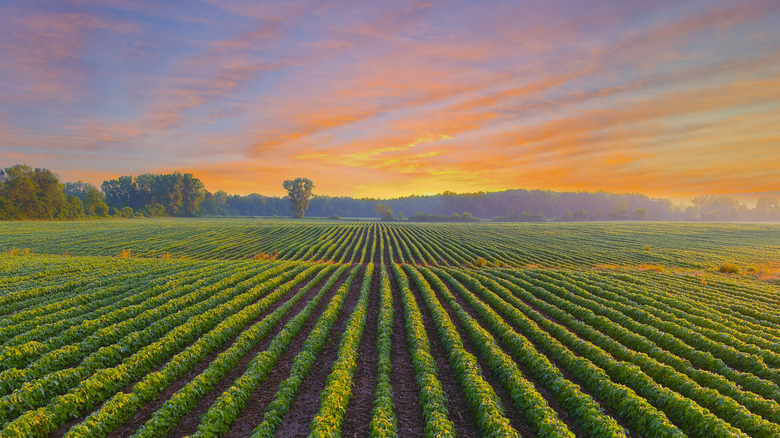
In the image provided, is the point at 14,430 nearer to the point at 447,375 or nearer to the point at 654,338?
the point at 447,375

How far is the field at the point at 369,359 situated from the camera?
8.09 metres

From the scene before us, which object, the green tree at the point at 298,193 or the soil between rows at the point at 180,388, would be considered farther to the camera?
the green tree at the point at 298,193

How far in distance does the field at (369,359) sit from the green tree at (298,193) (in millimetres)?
134043

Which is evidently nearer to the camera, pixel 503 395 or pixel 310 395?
pixel 310 395

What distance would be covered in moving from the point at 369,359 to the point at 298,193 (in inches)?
6016

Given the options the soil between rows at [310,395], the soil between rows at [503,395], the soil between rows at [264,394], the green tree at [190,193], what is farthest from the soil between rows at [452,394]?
the green tree at [190,193]

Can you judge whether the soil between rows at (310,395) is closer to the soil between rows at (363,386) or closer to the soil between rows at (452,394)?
the soil between rows at (363,386)

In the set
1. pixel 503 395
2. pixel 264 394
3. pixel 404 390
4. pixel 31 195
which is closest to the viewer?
pixel 264 394

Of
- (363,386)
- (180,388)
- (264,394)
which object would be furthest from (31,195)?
(363,386)

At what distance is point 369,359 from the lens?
12.4 meters

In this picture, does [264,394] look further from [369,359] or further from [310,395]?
[369,359]

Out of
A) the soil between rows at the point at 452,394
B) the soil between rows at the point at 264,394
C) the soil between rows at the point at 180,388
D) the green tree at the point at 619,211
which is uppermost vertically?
the green tree at the point at 619,211

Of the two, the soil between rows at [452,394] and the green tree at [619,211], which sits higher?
the green tree at [619,211]

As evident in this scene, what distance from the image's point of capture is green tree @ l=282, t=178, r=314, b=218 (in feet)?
513
